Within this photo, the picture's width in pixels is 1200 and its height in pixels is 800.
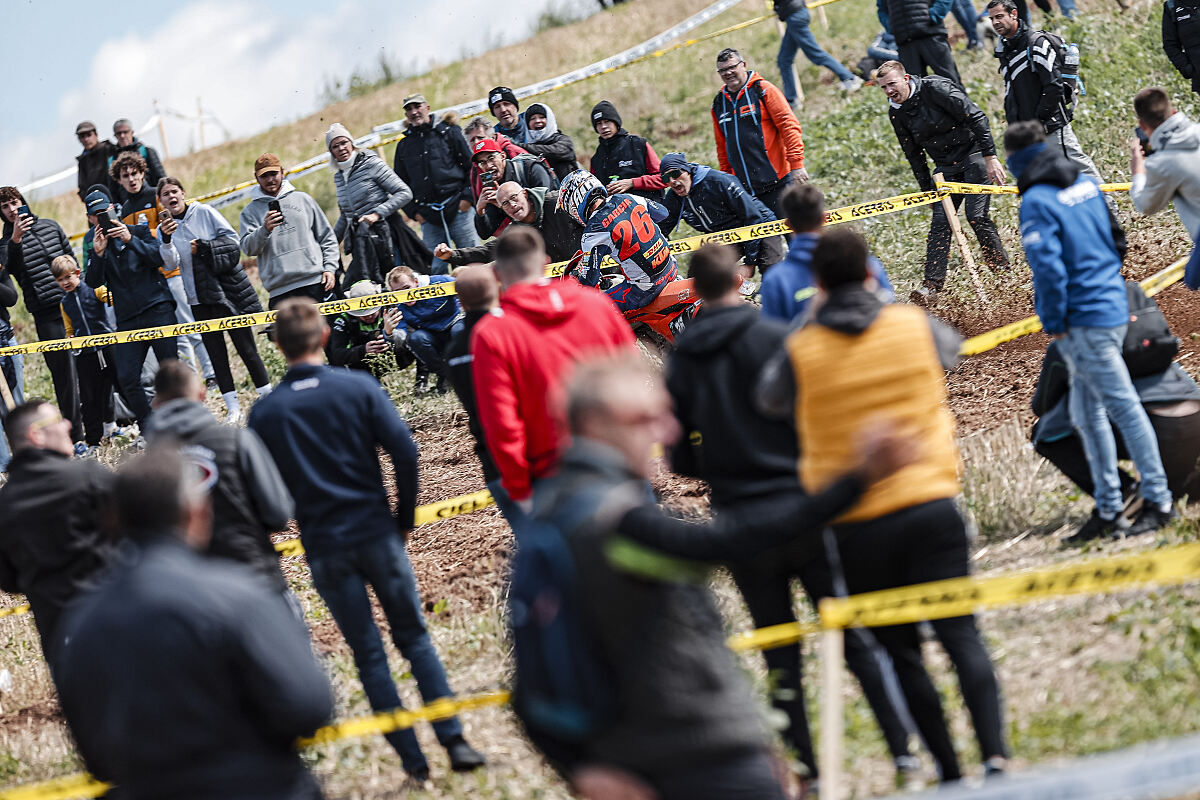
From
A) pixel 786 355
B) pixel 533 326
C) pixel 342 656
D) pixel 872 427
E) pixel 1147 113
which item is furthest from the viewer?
pixel 342 656

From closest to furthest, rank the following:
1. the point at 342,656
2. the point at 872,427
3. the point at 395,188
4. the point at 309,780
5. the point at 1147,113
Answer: the point at 872,427 → the point at 309,780 → the point at 1147,113 → the point at 342,656 → the point at 395,188

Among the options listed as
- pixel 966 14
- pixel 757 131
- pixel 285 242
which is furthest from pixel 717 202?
pixel 966 14

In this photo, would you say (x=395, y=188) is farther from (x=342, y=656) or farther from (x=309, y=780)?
(x=309, y=780)

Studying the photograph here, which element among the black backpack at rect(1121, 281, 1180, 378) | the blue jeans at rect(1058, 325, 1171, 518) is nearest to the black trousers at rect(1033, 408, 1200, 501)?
the blue jeans at rect(1058, 325, 1171, 518)

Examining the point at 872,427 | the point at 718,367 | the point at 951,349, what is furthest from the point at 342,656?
the point at 872,427

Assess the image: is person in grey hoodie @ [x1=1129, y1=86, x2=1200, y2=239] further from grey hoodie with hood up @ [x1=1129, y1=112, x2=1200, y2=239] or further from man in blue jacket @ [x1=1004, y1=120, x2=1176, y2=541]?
man in blue jacket @ [x1=1004, y1=120, x2=1176, y2=541]

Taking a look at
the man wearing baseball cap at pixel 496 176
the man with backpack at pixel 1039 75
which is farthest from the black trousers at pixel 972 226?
the man wearing baseball cap at pixel 496 176

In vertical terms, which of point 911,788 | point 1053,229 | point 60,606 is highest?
point 1053,229

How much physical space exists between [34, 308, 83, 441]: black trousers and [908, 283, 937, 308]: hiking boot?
27.7 feet

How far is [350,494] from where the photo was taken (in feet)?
17.9

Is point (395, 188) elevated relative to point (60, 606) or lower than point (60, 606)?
elevated

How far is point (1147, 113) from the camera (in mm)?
6992

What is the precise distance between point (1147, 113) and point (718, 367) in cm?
375

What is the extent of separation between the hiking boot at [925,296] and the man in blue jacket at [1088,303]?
5025 mm
